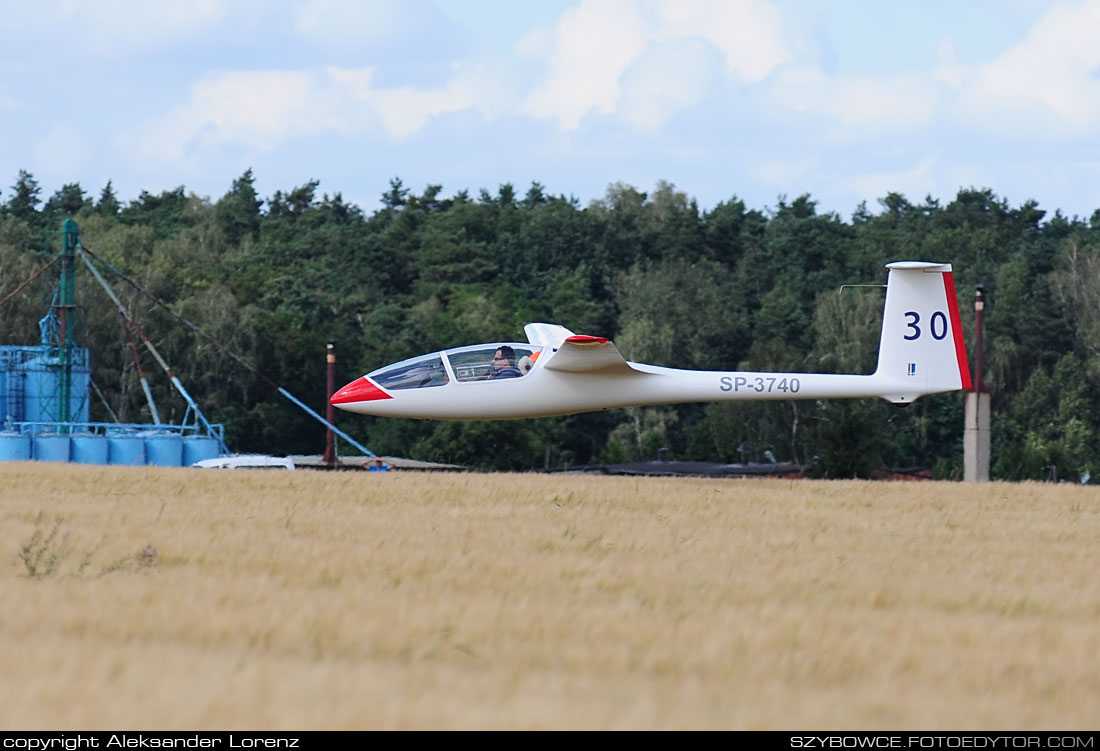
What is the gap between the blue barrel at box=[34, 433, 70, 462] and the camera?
6009cm

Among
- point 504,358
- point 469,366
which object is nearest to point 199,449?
point 469,366

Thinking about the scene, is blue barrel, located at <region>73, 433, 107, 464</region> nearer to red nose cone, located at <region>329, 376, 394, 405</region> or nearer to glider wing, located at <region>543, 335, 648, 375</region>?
red nose cone, located at <region>329, 376, 394, 405</region>

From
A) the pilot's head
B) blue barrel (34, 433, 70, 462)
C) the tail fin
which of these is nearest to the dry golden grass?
the pilot's head

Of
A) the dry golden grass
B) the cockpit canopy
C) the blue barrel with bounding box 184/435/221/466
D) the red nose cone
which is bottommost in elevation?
the blue barrel with bounding box 184/435/221/466

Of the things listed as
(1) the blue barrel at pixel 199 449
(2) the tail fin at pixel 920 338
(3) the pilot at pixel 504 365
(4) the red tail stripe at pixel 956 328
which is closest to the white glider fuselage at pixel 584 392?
(3) the pilot at pixel 504 365

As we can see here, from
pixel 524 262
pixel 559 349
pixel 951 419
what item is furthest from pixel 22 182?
pixel 559 349

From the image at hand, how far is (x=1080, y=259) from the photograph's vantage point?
96.5m

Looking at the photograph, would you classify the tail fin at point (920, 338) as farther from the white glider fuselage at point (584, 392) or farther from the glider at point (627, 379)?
the white glider fuselage at point (584, 392)

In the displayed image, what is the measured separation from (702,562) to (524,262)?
94715mm

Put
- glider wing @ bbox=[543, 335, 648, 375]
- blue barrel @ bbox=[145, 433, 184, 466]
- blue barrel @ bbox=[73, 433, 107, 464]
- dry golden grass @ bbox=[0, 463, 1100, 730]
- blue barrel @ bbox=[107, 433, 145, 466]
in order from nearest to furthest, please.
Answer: dry golden grass @ bbox=[0, 463, 1100, 730] → glider wing @ bbox=[543, 335, 648, 375] → blue barrel @ bbox=[73, 433, 107, 464] → blue barrel @ bbox=[107, 433, 145, 466] → blue barrel @ bbox=[145, 433, 184, 466]

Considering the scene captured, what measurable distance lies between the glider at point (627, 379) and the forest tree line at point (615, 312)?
36959 millimetres

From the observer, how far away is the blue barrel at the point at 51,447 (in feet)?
197

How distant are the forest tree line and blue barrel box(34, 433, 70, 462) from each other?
73.4ft

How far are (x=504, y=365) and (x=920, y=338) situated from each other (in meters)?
8.27
